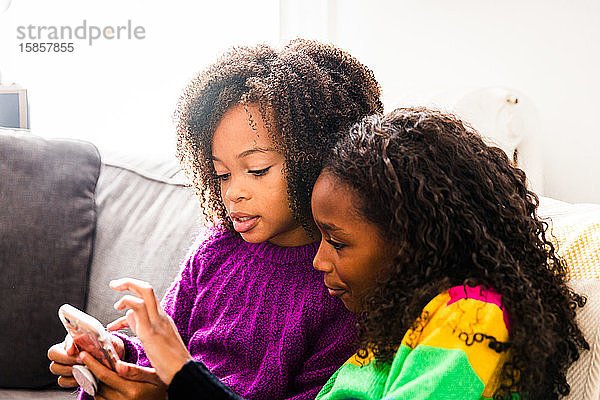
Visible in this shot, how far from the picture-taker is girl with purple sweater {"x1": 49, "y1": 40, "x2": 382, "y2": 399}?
110 centimetres

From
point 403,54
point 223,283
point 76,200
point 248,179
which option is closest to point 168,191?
point 76,200

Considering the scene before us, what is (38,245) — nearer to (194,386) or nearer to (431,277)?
(194,386)

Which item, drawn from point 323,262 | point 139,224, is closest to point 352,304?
point 323,262

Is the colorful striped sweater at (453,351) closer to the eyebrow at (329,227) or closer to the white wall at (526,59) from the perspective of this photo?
the eyebrow at (329,227)

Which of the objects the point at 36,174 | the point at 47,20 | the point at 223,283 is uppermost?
the point at 47,20

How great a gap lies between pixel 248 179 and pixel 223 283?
23cm

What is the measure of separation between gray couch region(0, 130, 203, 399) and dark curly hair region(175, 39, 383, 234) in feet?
1.54

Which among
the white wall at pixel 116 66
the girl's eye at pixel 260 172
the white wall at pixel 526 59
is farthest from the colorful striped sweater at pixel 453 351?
the white wall at pixel 116 66

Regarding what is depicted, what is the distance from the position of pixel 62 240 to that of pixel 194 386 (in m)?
0.77

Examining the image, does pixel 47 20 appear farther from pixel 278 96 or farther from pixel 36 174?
pixel 278 96

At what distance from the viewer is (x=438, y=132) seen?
3.16ft

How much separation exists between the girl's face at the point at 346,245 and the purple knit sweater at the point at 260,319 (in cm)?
13

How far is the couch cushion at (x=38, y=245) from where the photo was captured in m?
1.57

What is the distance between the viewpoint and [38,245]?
1.60 m
